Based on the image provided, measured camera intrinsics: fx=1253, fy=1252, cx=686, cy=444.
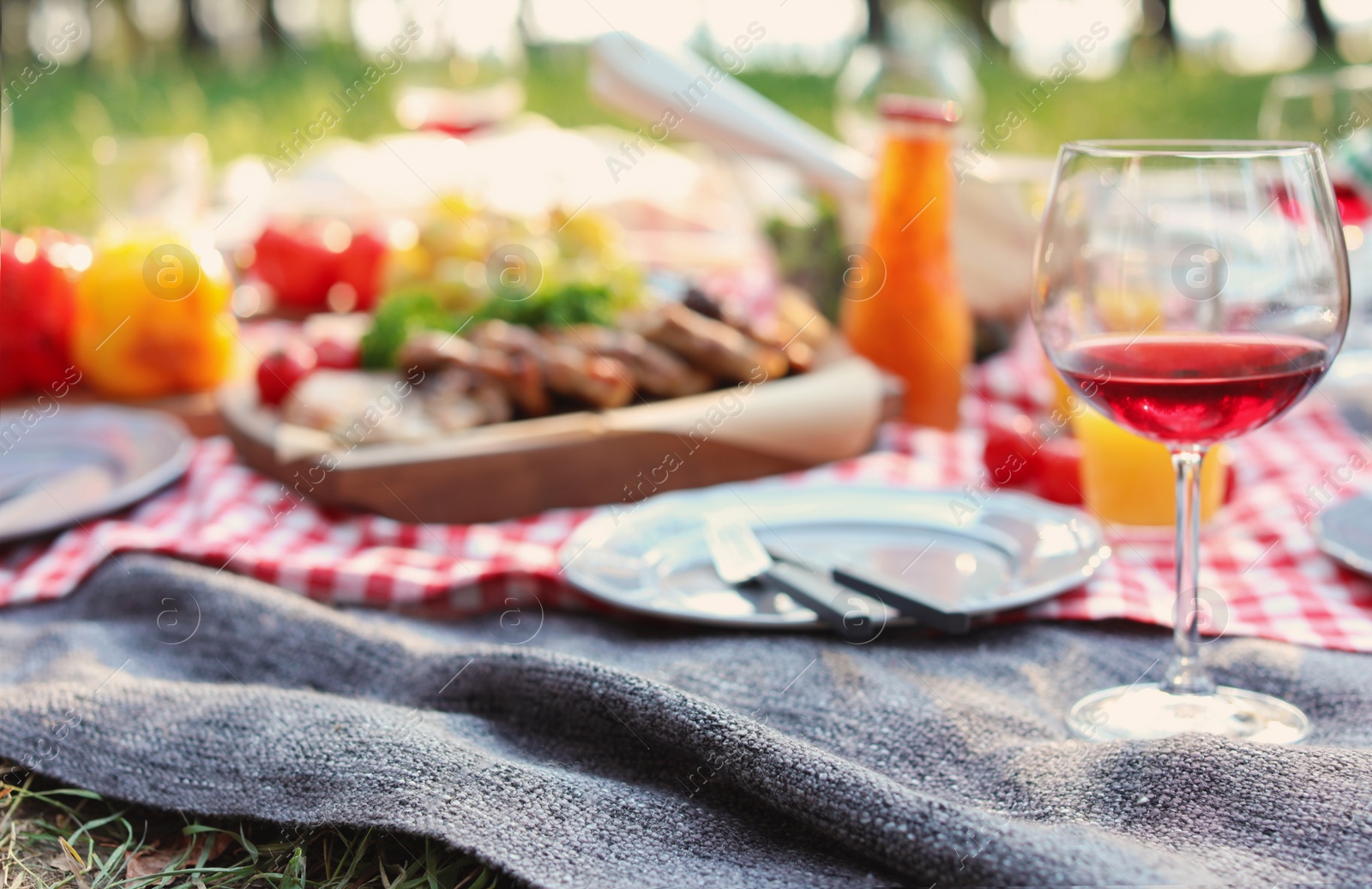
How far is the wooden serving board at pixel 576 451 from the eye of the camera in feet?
4.82

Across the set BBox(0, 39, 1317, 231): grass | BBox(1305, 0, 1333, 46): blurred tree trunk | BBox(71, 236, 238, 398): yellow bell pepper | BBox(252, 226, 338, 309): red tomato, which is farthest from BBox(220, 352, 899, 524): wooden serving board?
BBox(1305, 0, 1333, 46): blurred tree trunk

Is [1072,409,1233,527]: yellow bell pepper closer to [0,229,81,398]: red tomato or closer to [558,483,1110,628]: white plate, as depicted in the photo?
[558,483,1110,628]: white plate

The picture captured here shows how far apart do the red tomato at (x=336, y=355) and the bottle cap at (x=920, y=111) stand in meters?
0.87

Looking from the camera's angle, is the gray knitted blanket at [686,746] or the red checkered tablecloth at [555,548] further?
the red checkered tablecloth at [555,548]

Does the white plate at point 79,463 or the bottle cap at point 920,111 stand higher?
the bottle cap at point 920,111

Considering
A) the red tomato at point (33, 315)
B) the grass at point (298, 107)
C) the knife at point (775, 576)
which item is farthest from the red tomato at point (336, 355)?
the grass at point (298, 107)

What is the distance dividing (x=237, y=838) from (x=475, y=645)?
243 mm

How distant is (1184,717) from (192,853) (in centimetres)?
72

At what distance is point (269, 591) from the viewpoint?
1190mm

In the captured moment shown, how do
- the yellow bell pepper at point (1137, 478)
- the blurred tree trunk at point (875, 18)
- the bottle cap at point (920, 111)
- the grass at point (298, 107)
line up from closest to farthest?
the yellow bell pepper at point (1137, 478) → the bottle cap at point (920, 111) → the grass at point (298, 107) → the blurred tree trunk at point (875, 18)

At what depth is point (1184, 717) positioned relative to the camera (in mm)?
920

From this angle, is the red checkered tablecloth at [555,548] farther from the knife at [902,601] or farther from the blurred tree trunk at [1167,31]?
the blurred tree trunk at [1167,31]

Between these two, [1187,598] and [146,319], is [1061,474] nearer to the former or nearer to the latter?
[1187,598]

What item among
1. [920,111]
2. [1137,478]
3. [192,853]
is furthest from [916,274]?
[192,853]
